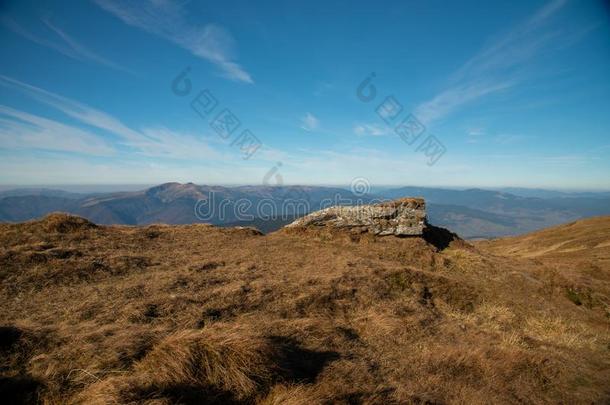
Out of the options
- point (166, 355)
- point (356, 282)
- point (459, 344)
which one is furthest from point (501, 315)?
point (166, 355)

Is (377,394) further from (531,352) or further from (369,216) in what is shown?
(369,216)

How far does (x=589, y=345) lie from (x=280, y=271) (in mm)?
12760

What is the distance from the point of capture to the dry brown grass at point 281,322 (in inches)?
233

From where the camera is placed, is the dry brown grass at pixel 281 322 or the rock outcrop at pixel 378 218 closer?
the dry brown grass at pixel 281 322

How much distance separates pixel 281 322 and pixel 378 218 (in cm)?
1463

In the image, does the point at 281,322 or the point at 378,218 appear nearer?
the point at 281,322

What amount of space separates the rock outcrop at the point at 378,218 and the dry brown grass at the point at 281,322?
1.03 m

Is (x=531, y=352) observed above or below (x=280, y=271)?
below

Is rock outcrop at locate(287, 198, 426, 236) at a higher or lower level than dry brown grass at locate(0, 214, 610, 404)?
higher

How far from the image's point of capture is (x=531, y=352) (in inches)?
385

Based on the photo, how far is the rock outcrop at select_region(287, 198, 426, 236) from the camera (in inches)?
872

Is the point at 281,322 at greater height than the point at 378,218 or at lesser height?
lesser

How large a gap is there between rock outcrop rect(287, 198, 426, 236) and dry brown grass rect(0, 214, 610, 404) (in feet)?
3.36

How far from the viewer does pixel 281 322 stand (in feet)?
32.0
